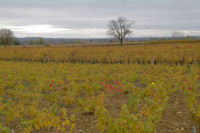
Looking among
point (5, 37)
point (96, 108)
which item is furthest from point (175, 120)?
point (5, 37)

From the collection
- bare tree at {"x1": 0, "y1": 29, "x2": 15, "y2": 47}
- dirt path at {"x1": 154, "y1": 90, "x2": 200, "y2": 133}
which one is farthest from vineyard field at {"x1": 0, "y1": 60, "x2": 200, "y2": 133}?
bare tree at {"x1": 0, "y1": 29, "x2": 15, "y2": 47}

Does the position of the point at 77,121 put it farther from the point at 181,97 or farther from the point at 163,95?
the point at 181,97

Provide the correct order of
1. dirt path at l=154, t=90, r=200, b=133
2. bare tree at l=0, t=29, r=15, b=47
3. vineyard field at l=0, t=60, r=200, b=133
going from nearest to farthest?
vineyard field at l=0, t=60, r=200, b=133 → dirt path at l=154, t=90, r=200, b=133 → bare tree at l=0, t=29, r=15, b=47

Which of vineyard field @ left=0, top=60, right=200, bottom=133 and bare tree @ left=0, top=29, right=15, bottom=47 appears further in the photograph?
bare tree @ left=0, top=29, right=15, bottom=47

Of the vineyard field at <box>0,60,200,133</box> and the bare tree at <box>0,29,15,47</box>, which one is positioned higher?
the bare tree at <box>0,29,15,47</box>

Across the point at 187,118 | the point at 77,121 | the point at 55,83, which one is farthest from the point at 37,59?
the point at 187,118

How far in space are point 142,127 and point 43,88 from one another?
569 centimetres

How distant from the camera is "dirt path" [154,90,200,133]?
4611 mm

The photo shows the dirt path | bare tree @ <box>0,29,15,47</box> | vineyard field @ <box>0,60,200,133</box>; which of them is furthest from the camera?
bare tree @ <box>0,29,15,47</box>

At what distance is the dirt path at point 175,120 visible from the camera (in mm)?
4611

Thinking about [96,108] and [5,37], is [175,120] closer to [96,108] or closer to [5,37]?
[96,108]

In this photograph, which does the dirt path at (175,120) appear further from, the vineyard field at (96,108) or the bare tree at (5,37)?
the bare tree at (5,37)

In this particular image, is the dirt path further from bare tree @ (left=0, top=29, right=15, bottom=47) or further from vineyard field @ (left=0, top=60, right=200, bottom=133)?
bare tree @ (left=0, top=29, right=15, bottom=47)

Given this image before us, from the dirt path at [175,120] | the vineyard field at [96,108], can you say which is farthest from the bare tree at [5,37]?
the dirt path at [175,120]
